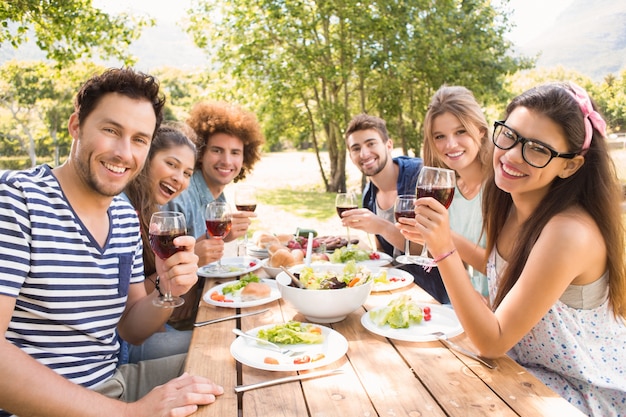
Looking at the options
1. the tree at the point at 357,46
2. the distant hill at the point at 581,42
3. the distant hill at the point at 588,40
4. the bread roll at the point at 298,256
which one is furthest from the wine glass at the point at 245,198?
the tree at the point at 357,46

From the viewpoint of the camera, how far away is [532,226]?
1876 mm

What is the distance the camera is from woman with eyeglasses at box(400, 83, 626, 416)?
1667 mm

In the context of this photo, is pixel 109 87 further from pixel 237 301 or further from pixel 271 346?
pixel 271 346

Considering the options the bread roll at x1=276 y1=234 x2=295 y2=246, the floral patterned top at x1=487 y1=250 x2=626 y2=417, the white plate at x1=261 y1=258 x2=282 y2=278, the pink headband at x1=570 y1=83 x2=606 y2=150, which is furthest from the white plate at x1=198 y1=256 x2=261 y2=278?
the pink headband at x1=570 y1=83 x2=606 y2=150

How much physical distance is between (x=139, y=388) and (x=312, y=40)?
39.5ft

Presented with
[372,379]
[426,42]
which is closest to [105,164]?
[372,379]

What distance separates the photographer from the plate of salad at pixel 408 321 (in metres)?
1.80

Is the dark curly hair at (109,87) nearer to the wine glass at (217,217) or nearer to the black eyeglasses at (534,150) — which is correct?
the wine glass at (217,217)

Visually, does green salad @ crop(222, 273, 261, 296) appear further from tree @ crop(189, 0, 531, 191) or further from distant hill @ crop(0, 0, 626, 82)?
tree @ crop(189, 0, 531, 191)

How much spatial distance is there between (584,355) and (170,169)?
104 inches

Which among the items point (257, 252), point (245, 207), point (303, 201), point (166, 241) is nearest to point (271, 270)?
point (245, 207)

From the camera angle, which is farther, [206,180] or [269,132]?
[269,132]

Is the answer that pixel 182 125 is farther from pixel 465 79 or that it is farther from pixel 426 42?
pixel 465 79

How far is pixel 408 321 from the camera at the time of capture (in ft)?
6.24
